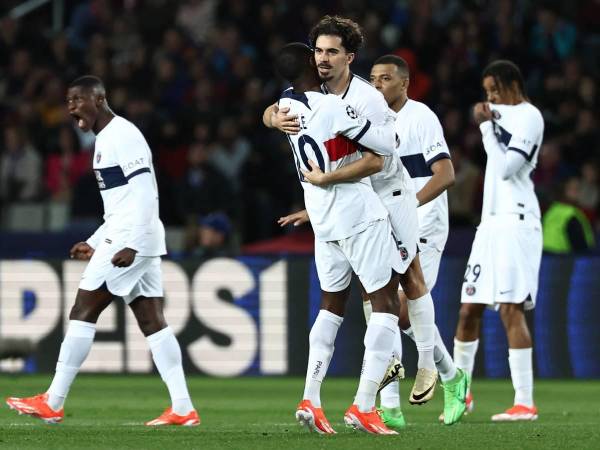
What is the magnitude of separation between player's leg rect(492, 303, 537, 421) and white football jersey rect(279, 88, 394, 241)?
2296 millimetres

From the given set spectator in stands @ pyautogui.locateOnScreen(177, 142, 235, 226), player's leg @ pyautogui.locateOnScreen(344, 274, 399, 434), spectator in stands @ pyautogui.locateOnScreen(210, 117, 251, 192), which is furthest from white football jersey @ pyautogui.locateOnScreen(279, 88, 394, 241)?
spectator in stands @ pyautogui.locateOnScreen(210, 117, 251, 192)

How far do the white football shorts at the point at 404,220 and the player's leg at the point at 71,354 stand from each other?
71.7 inches

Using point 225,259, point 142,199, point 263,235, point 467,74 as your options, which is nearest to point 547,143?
point 467,74

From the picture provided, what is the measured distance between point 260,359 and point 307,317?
600mm

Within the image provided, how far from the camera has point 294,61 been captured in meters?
8.11

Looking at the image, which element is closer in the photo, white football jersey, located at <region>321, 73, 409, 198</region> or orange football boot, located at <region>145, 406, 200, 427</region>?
white football jersey, located at <region>321, 73, 409, 198</region>

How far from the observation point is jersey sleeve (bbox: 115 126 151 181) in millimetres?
9124

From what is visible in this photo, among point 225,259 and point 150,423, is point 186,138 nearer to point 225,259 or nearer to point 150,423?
point 225,259

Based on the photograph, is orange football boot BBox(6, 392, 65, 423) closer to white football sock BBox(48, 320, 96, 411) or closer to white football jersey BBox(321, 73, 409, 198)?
white football sock BBox(48, 320, 96, 411)

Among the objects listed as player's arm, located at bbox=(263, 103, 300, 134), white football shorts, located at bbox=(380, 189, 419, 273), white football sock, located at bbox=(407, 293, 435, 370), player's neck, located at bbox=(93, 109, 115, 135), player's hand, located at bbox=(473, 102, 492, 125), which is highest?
player's hand, located at bbox=(473, 102, 492, 125)

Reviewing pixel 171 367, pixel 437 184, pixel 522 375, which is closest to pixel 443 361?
pixel 522 375

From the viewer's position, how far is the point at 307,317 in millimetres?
14117

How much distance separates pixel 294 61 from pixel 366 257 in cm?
115

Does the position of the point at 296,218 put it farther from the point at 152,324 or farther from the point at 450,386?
the point at 450,386
